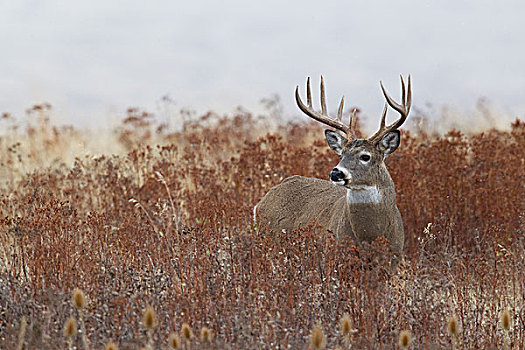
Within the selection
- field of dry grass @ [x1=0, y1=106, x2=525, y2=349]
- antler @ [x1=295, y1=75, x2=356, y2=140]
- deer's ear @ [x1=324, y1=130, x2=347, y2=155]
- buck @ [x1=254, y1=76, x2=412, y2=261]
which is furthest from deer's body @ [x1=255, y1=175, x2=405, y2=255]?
antler @ [x1=295, y1=75, x2=356, y2=140]

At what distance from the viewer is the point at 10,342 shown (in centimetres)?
365

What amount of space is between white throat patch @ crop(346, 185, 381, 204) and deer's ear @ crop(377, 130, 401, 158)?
0.34m

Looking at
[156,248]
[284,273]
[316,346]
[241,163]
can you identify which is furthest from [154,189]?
[316,346]

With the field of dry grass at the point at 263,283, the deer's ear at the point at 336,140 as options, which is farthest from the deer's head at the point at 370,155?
the field of dry grass at the point at 263,283

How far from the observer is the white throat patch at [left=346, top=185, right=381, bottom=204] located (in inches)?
211

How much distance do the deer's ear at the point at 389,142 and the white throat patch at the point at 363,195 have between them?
13.3 inches

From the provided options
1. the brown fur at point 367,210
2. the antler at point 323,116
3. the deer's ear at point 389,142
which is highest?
the antler at point 323,116

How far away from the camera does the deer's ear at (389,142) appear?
5395 mm

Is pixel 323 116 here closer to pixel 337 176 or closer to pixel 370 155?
pixel 370 155

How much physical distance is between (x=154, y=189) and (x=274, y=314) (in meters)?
3.99

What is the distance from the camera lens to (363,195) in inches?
211

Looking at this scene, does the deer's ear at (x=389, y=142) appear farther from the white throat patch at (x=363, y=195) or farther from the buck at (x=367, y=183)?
the white throat patch at (x=363, y=195)

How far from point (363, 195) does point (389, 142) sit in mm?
484

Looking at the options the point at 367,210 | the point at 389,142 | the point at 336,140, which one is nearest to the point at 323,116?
the point at 336,140
